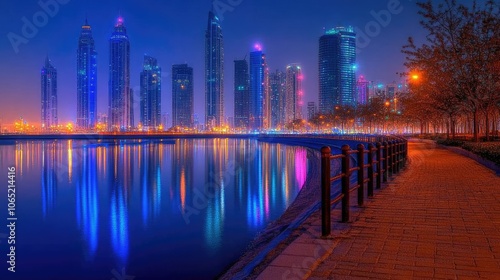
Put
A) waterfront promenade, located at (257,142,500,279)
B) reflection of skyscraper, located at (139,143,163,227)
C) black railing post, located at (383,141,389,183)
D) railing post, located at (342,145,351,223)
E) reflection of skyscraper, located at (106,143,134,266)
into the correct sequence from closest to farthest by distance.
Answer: waterfront promenade, located at (257,142,500,279) < railing post, located at (342,145,351,223) < reflection of skyscraper, located at (106,143,134,266) < black railing post, located at (383,141,389,183) < reflection of skyscraper, located at (139,143,163,227)

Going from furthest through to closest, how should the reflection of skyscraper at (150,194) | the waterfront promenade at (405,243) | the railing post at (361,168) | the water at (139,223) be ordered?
the reflection of skyscraper at (150,194) → the water at (139,223) → the railing post at (361,168) → the waterfront promenade at (405,243)

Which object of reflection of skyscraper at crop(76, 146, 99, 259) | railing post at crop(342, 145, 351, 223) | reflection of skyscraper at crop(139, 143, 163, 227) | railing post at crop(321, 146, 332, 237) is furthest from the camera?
reflection of skyscraper at crop(139, 143, 163, 227)

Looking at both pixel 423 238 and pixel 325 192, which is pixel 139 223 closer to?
pixel 325 192

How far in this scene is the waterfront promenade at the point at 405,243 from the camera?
5.11m

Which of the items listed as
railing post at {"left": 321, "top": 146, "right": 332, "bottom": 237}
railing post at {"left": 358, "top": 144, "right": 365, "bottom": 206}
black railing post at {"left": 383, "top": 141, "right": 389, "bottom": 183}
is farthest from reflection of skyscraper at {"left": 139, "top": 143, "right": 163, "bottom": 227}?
railing post at {"left": 321, "top": 146, "right": 332, "bottom": 237}

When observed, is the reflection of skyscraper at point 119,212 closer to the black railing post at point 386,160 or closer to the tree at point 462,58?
the black railing post at point 386,160

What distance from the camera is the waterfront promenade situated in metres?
5.11

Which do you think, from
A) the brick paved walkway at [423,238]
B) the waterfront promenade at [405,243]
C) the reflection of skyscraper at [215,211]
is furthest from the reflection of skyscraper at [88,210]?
the brick paved walkway at [423,238]

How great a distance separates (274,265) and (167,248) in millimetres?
6803

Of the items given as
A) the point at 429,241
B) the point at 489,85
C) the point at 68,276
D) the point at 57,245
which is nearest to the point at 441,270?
the point at 429,241

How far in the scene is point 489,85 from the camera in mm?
32094

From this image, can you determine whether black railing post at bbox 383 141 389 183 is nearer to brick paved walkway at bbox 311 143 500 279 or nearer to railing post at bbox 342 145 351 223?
brick paved walkway at bbox 311 143 500 279

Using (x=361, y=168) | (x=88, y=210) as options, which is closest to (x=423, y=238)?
(x=361, y=168)

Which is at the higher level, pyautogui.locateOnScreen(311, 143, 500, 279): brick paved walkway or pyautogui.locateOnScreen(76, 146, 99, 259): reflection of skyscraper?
pyautogui.locateOnScreen(311, 143, 500, 279): brick paved walkway
